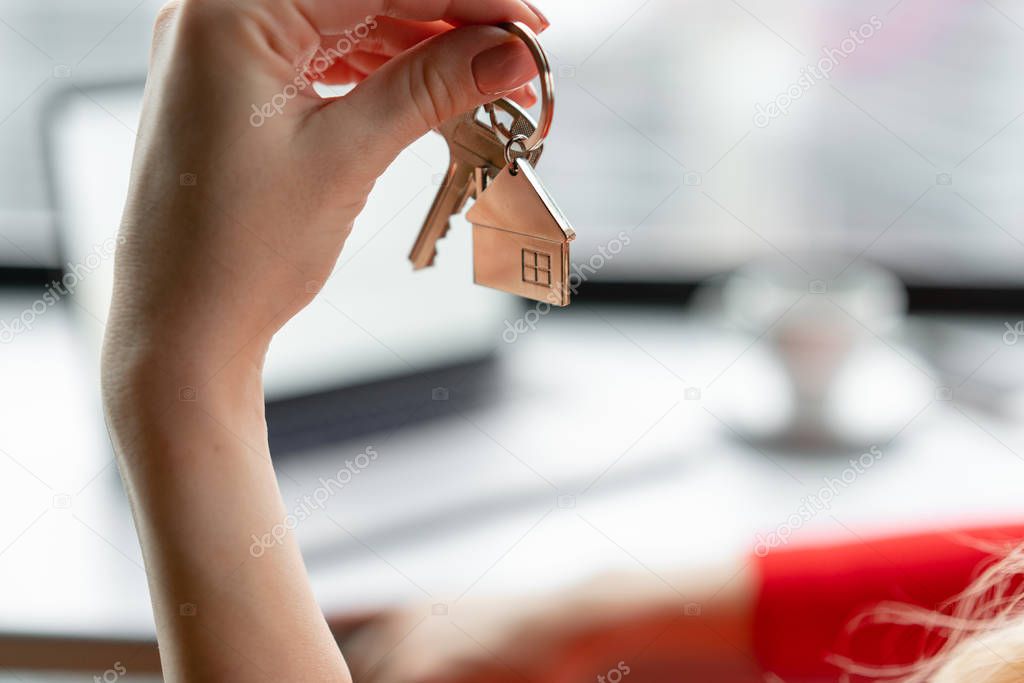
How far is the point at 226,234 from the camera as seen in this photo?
0.50 metres

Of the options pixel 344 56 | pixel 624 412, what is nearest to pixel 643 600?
pixel 624 412

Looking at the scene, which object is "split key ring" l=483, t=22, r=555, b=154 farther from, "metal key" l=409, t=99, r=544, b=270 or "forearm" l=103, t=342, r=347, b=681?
"forearm" l=103, t=342, r=347, b=681

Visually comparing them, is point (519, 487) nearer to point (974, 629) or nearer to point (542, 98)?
point (974, 629)

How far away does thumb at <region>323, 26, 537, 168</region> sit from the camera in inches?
19.7

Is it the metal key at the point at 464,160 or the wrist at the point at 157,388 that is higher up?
the metal key at the point at 464,160

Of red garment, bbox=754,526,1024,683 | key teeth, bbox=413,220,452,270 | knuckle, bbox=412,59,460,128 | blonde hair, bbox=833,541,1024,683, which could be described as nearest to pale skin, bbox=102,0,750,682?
knuckle, bbox=412,59,460,128

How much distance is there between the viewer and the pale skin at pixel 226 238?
0.48m

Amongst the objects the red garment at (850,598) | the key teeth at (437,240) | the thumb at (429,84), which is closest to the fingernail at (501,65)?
the thumb at (429,84)

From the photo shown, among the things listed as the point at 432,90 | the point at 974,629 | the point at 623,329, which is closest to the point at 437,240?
the point at 432,90

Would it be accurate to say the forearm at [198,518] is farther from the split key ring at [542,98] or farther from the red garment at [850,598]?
the red garment at [850,598]

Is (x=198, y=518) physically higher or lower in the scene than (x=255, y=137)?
lower

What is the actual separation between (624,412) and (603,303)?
35 centimetres

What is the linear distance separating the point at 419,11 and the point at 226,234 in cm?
16

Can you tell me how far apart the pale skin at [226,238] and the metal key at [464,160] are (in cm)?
6
